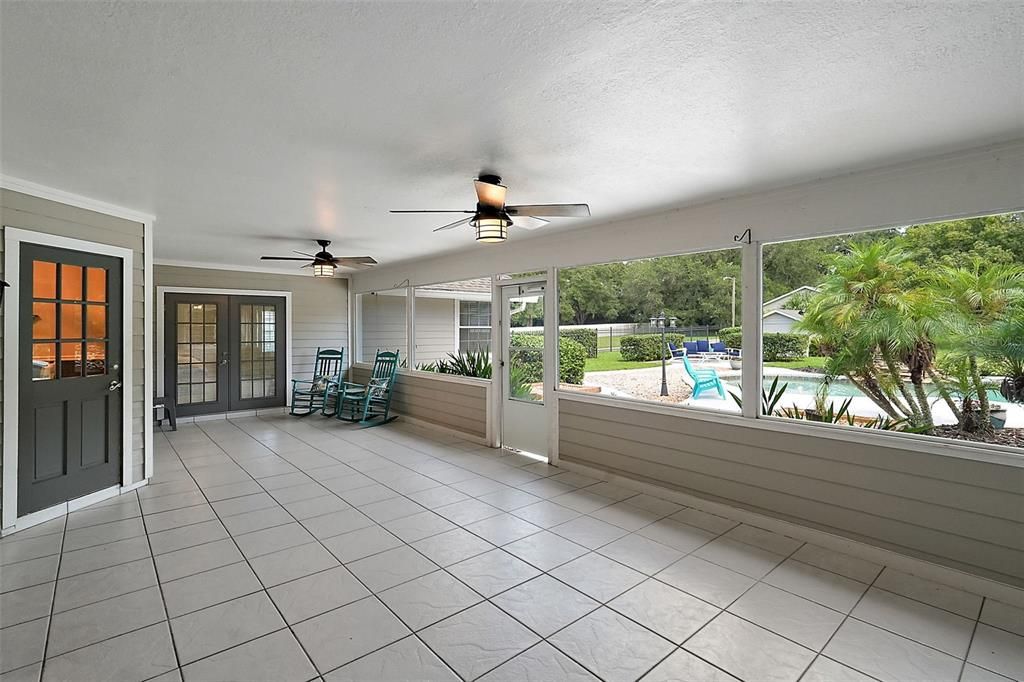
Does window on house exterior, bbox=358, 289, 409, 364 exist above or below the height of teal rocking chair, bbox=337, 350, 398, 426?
above

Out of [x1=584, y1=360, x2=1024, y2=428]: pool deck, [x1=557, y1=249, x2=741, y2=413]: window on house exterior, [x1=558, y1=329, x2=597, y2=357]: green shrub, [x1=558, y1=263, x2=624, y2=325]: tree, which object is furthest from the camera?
[x1=558, y1=329, x2=597, y2=357]: green shrub

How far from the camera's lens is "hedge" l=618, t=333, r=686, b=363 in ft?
13.9

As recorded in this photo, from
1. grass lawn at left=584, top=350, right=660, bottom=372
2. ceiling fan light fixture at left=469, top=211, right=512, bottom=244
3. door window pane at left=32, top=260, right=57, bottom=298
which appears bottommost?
grass lawn at left=584, top=350, right=660, bottom=372

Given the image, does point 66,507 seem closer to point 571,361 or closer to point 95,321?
point 95,321

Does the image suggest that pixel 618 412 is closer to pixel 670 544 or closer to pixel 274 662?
pixel 670 544

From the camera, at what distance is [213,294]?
754 centimetres

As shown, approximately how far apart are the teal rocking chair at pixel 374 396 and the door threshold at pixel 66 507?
10.3ft

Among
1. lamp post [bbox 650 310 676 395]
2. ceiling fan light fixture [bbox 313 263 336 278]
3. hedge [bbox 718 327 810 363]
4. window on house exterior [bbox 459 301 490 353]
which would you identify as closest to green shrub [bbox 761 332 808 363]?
hedge [bbox 718 327 810 363]

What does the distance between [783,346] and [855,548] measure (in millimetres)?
1359

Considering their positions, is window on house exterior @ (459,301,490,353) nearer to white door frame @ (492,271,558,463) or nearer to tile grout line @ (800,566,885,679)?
white door frame @ (492,271,558,463)

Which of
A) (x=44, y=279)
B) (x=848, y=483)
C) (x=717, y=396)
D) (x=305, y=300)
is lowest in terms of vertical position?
(x=848, y=483)

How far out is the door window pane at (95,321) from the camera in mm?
3965

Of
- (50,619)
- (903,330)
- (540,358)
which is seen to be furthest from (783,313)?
(50,619)

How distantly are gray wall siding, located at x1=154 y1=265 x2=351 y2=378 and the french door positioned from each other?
0.65 feet
